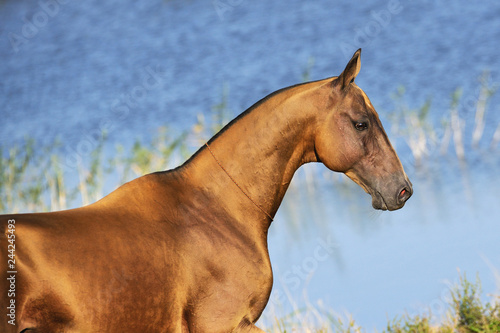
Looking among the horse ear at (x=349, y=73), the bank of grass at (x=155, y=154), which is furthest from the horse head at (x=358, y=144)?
the bank of grass at (x=155, y=154)

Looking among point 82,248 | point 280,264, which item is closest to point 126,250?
point 82,248

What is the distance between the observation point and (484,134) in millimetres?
12508

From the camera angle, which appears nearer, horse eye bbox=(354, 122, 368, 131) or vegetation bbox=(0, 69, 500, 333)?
horse eye bbox=(354, 122, 368, 131)

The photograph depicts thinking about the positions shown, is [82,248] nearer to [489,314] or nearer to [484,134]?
[489,314]

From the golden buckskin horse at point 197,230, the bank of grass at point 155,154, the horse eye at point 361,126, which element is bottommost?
the golden buckskin horse at point 197,230

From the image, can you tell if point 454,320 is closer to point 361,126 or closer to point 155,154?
point 361,126

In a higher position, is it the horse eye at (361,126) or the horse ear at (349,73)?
the horse ear at (349,73)

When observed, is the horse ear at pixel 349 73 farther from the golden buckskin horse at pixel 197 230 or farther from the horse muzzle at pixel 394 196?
the horse muzzle at pixel 394 196

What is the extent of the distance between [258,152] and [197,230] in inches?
18.1

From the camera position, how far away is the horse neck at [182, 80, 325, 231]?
119 inches

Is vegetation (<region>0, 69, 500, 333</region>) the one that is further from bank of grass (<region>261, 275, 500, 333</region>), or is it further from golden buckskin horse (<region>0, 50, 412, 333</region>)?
golden buckskin horse (<region>0, 50, 412, 333</region>)

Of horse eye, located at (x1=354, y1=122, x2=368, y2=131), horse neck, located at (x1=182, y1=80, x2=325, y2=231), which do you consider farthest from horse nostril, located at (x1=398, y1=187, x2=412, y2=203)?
horse neck, located at (x1=182, y1=80, x2=325, y2=231)

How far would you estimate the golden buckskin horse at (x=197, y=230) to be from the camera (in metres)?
2.44

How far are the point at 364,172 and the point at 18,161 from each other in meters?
6.65
